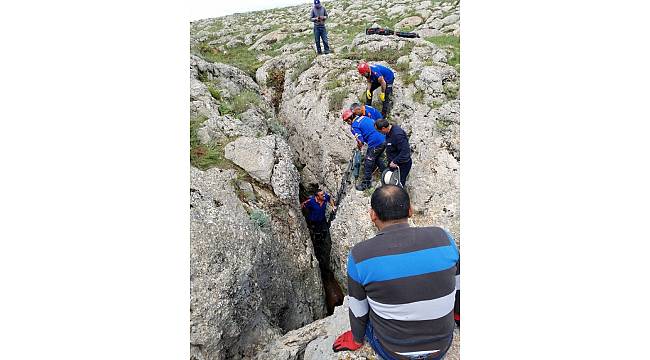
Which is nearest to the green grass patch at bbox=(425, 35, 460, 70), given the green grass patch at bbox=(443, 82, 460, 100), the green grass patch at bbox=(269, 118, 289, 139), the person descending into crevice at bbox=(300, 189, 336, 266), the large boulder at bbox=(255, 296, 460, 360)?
the green grass patch at bbox=(443, 82, 460, 100)

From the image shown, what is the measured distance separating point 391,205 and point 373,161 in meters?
2.84

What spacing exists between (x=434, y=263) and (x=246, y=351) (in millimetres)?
2849

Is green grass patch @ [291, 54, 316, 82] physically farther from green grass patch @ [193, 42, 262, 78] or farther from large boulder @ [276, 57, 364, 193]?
green grass patch @ [193, 42, 262, 78]

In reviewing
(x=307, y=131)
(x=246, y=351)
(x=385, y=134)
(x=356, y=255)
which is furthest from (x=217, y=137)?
(x=356, y=255)

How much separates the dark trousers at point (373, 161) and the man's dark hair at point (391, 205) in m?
2.68

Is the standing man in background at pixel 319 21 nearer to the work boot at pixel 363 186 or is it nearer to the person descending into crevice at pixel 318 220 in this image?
the person descending into crevice at pixel 318 220

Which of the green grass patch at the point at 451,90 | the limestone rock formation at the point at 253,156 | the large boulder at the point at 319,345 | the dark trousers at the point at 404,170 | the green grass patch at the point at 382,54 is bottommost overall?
the large boulder at the point at 319,345

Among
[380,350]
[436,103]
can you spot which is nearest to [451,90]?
[436,103]

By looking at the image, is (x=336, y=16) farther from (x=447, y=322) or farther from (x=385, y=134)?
(x=447, y=322)

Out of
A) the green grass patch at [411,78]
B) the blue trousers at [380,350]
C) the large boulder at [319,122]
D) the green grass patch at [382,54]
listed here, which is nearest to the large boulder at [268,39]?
the large boulder at [319,122]

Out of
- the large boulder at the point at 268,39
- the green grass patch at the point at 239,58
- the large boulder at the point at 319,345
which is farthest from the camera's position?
the green grass patch at the point at 239,58

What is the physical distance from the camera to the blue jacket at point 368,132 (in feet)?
15.1

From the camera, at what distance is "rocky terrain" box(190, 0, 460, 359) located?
3885 mm

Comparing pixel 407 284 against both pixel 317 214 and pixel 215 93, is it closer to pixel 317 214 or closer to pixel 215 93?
pixel 317 214
